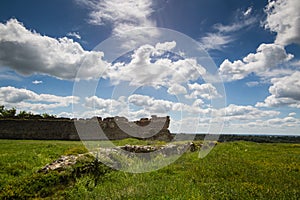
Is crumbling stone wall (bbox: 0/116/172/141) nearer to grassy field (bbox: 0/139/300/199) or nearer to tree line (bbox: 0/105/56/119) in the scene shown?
tree line (bbox: 0/105/56/119)

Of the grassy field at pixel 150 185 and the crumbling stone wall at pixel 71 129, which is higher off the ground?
the crumbling stone wall at pixel 71 129

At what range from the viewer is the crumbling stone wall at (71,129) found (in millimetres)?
35281

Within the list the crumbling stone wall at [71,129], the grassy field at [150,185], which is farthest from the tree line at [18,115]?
the grassy field at [150,185]

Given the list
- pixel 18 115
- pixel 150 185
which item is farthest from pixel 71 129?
pixel 150 185

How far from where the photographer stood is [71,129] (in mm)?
36844

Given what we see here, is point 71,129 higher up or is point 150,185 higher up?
point 71,129

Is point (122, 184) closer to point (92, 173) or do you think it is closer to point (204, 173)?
point (92, 173)

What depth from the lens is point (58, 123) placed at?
3644cm

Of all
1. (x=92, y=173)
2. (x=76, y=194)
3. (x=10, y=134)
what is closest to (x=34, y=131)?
(x=10, y=134)

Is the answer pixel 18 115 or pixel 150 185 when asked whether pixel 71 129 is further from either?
pixel 150 185

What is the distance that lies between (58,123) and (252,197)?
3336 cm

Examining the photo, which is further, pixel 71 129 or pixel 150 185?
pixel 71 129

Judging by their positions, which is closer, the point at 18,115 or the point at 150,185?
the point at 150,185

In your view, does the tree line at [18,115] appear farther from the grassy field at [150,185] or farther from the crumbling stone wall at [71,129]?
the grassy field at [150,185]
